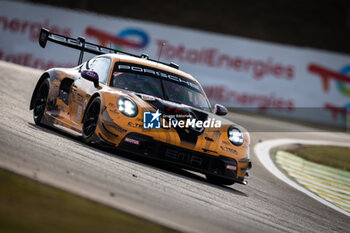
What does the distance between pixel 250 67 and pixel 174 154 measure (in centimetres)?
1258

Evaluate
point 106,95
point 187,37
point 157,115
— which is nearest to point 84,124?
point 106,95

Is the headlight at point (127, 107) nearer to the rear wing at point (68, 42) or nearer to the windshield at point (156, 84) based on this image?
the windshield at point (156, 84)

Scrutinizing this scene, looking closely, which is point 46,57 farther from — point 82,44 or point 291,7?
point 82,44

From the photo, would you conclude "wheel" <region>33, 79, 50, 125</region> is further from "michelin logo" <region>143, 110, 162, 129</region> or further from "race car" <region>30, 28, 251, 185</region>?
"michelin logo" <region>143, 110, 162, 129</region>

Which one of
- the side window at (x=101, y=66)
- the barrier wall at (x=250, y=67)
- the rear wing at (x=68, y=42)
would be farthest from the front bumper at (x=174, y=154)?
the barrier wall at (x=250, y=67)

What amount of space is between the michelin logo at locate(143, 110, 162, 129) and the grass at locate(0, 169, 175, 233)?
2.57 meters

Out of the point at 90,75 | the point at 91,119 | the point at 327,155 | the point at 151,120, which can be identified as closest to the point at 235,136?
the point at 151,120

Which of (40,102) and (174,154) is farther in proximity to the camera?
(40,102)

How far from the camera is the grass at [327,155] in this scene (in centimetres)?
1184

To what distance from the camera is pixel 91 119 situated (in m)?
7.11

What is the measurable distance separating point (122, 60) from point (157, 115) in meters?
1.45

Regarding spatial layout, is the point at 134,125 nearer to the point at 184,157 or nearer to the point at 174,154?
the point at 174,154

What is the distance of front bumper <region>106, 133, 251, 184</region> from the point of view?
6.61 meters

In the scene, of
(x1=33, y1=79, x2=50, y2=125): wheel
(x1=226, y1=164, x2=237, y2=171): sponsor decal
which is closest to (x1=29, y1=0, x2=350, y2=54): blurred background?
(x1=33, y1=79, x2=50, y2=125): wheel
